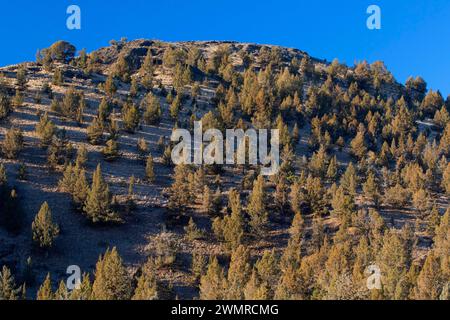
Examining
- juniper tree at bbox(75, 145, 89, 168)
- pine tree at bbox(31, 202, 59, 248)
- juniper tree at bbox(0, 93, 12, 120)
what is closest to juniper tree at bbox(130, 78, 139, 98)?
juniper tree at bbox(0, 93, 12, 120)

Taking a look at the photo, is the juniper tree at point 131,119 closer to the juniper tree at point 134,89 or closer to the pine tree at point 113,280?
the juniper tree at point 134,89

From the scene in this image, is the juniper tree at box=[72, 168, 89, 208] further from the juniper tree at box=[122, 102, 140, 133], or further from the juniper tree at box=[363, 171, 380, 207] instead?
the juniper tree at box=[363, 171, 380, 207]

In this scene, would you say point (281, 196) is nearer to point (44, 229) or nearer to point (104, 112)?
point (44, 229)

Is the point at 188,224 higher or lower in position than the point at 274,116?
lower
